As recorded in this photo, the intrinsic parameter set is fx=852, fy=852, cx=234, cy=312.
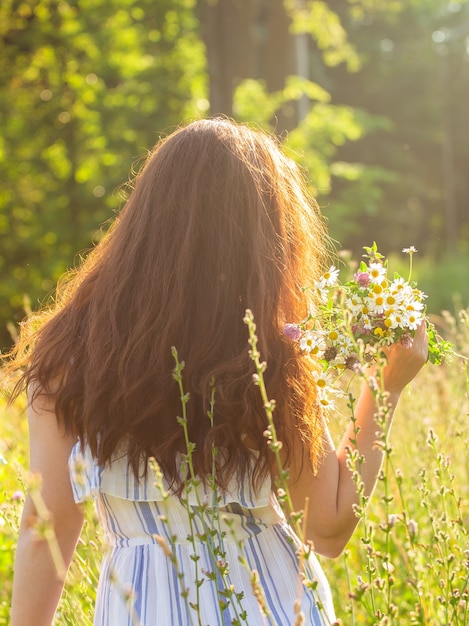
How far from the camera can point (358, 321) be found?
1697 mm

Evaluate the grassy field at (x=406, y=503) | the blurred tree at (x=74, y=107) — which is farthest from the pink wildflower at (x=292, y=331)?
the blurred tree at (x=74, y=107)

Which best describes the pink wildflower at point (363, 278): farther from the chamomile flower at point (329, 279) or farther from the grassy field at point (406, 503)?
the grassy field at point (406, 503)

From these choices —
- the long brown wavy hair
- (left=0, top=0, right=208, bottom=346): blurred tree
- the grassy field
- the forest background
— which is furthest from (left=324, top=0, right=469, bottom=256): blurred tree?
the long brown wavy hair

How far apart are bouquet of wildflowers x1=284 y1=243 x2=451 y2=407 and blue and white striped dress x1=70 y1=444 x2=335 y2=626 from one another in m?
0.30

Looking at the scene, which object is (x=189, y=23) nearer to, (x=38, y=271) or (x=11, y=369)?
(x=38, y=271)

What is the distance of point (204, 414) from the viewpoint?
5.39ft

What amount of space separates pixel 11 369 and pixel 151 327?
0.46m

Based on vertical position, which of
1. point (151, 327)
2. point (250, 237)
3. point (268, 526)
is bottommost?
point (268, 526)

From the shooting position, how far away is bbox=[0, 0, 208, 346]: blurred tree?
13.5 meters

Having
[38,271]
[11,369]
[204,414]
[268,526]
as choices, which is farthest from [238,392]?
[38,271]

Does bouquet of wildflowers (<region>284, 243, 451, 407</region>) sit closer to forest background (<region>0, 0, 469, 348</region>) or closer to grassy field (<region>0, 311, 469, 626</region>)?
grassy field (<region>0, 311, 469, 626</region>)

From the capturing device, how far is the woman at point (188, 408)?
5.32 feet

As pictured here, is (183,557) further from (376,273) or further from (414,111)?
(414,111)

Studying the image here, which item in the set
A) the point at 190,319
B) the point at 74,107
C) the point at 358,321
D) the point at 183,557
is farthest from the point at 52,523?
the point at 74,107
